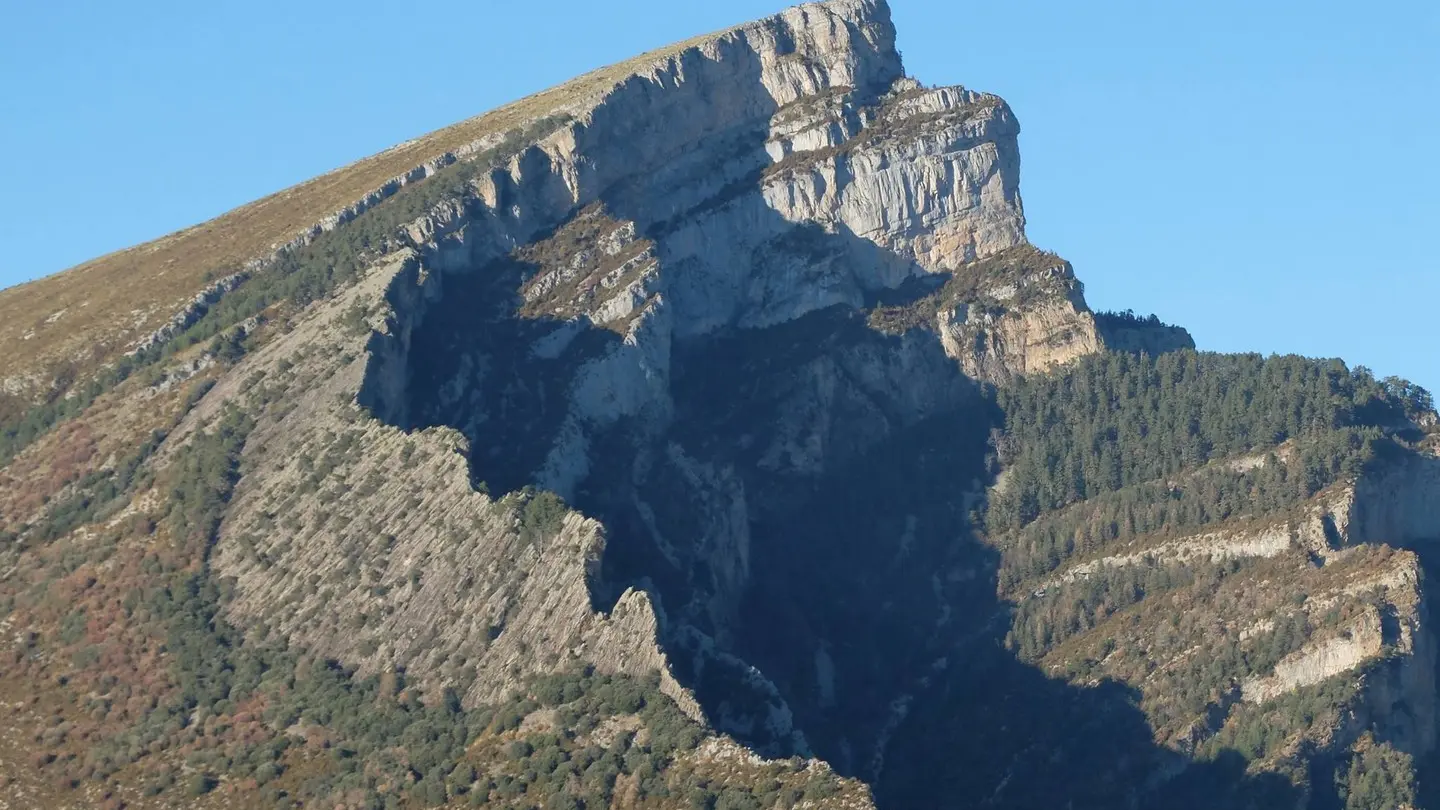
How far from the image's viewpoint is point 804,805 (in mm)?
169750

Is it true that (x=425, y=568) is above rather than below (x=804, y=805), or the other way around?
above

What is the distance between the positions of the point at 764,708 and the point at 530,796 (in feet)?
62.1

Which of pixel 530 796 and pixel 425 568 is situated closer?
pixel 530 796

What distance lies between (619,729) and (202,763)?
75.6ft

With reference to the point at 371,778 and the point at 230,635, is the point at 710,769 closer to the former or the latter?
the point at 371,778

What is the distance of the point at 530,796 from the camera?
579 feet

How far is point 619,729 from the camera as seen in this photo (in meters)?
181

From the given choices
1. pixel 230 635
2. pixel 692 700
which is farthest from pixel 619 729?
pixel 230 635

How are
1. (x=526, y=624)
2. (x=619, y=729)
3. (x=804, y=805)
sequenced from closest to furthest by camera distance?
(x=804, y=805)
(x=619, y=729)
(x=526, y=624)

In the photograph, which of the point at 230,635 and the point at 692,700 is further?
the point at 230,635

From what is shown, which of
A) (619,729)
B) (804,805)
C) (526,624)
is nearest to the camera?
(804,805)

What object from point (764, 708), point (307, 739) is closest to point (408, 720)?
point (307, 739)

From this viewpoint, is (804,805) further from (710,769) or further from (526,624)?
(526,624)

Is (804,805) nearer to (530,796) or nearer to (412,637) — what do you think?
(530,796)
